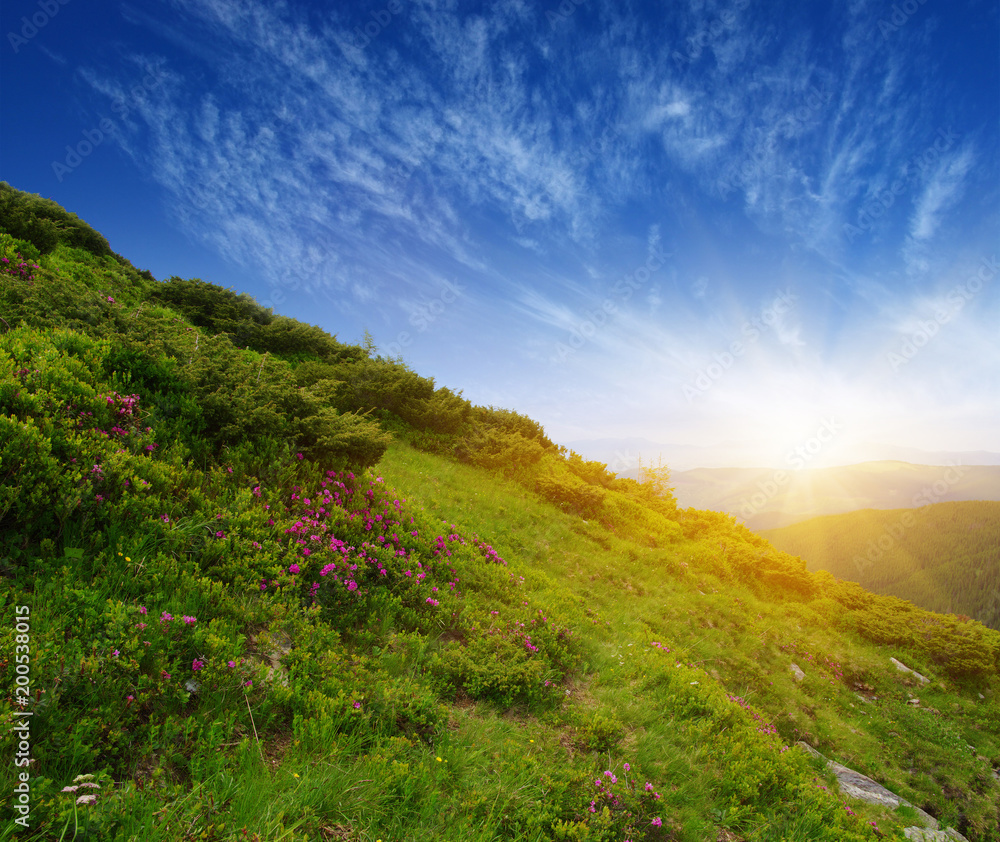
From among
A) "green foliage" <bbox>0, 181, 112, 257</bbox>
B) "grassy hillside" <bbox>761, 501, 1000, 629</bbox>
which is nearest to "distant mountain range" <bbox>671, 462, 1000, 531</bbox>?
"grassy hillside" <bbox>761, 501, 1000, 629</bbox>

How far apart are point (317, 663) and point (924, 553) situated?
4216cm

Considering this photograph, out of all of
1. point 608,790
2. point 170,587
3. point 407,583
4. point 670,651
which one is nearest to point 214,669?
point 170,587

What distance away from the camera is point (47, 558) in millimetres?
3793

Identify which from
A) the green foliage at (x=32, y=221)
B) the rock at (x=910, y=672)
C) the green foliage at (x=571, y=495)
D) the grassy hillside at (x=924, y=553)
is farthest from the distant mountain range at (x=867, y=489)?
the green foliage at (x=32, y=221)

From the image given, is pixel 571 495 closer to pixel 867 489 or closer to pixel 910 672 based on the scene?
pixel 910 672

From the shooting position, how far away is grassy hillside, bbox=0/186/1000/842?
2789 mm

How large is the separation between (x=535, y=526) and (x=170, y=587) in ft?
32.8

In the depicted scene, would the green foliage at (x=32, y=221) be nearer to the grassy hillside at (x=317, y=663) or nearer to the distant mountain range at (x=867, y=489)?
the grassy hillside at (x=317, y=663)

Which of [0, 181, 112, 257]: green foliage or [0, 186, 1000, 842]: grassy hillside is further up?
[0, 181, 112, 257]: green foliage

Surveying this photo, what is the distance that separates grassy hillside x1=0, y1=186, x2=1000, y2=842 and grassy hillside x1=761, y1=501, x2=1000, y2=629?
22133mm

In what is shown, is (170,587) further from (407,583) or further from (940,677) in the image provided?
→ (940,677)

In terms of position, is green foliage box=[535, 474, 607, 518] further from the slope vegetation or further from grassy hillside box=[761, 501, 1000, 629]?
the slope vegetation

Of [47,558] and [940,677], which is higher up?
[47,558]

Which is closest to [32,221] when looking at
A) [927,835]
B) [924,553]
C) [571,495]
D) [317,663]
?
Answer: [317,663]
